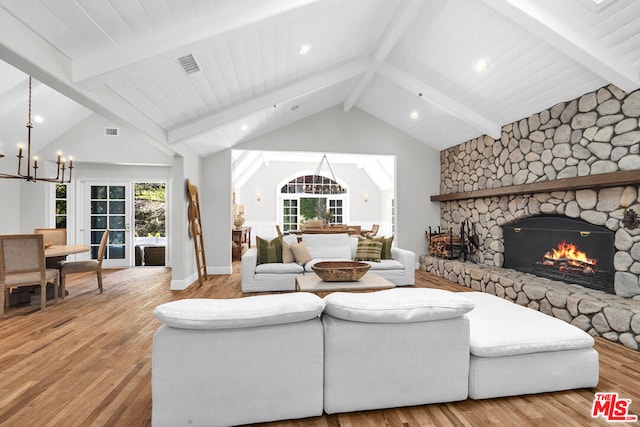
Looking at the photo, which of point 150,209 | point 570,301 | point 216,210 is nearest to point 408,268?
point 570,301

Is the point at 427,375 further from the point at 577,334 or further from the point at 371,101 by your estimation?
the point at 371,101

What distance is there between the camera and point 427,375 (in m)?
1.78

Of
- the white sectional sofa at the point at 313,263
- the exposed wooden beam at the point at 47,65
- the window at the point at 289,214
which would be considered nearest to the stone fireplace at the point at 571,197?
the white sectional sofa at the point at 313,263

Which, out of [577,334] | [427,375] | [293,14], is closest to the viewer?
[427,375]

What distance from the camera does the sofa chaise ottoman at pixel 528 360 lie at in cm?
184

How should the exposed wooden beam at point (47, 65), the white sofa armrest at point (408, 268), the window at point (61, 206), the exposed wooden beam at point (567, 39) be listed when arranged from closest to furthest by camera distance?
the exposed wooden beam at point (47, 65)
the exposed wooden beam at point (567, 39)
the white sofa armrest at point (408, 268)
the window at point (61, 206)

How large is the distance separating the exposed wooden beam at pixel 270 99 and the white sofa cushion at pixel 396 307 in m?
3.45

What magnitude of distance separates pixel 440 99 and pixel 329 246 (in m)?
2.86

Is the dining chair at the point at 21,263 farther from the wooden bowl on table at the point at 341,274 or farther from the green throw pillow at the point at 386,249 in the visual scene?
the green throw pillow at the point at 386,249

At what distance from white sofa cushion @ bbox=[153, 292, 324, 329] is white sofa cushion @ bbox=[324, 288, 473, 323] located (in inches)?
4.5

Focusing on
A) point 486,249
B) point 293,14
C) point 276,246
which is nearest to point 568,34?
point 293,14

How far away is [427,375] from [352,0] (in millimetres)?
3344

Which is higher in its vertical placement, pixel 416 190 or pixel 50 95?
pixel 50 95

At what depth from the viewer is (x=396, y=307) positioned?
68.7 inches
